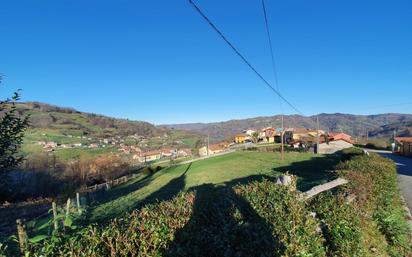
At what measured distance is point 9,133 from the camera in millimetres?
5582

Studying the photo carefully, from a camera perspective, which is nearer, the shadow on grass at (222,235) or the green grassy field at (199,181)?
the shadow on grass at (222,235)

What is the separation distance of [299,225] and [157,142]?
11231cm

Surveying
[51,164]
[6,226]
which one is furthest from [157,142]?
[6,226]

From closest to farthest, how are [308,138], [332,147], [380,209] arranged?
[380,209]
[332,147]
[308,138]

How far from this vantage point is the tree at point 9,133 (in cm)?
550

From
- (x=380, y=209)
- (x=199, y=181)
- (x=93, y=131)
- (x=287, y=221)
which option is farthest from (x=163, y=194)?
(x=93, y=131)

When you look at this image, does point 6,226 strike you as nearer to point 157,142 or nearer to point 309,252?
point 309,252

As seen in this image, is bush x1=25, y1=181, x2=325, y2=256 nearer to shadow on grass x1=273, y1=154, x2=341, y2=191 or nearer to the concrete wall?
shadow on grass x1=273, y1=154, x2=341, y2=191

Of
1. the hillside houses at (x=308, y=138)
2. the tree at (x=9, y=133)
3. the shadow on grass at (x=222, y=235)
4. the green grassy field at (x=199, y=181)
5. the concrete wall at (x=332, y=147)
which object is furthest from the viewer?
the hillside houses at (x=308, y=138)

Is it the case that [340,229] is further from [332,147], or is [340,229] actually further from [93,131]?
[93,131]

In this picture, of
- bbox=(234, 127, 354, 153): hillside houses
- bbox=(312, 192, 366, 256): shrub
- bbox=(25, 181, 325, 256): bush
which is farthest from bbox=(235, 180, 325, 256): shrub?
bbox=(234, 127, 354, 153): hillside houses

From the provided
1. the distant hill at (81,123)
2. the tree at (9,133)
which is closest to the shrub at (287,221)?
the tree at (9,133)

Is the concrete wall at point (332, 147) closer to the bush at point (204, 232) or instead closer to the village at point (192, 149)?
the village at point (192, 149)

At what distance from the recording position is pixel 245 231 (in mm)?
3508
